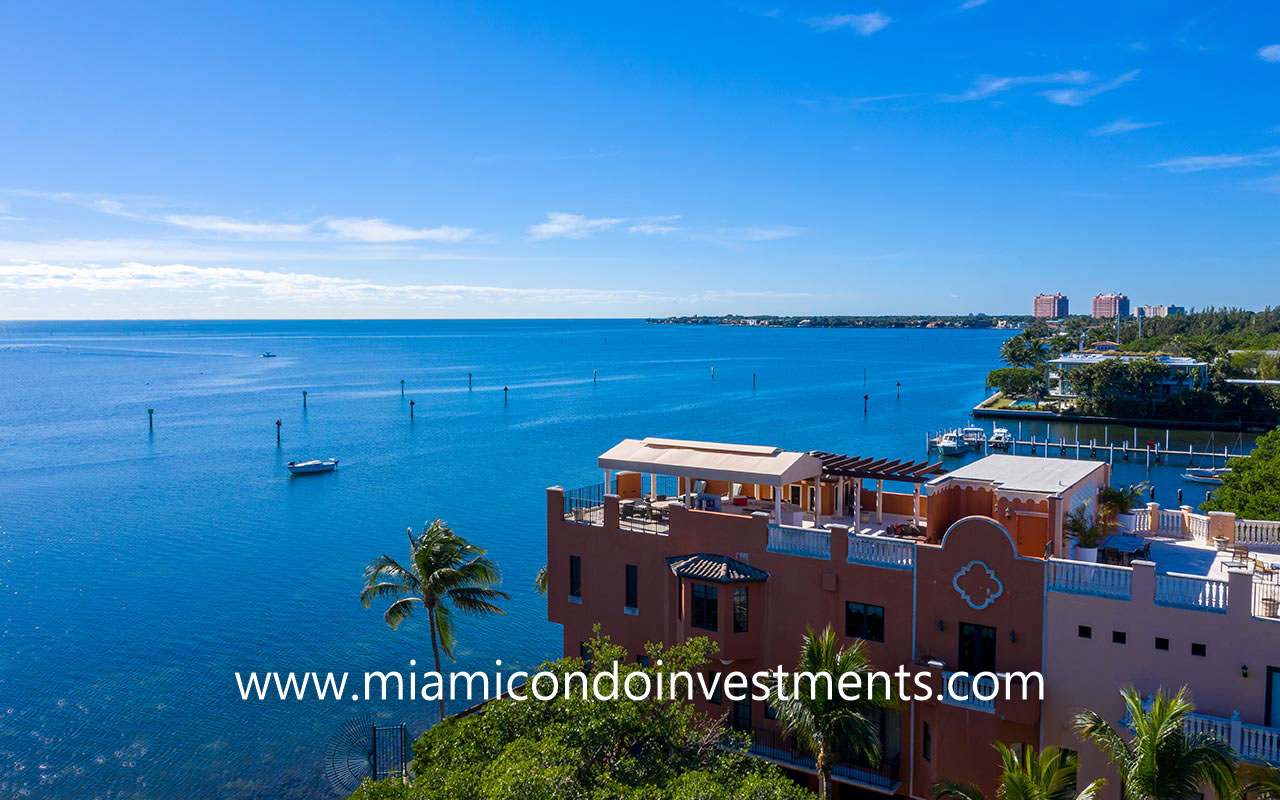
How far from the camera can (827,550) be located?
22031mm

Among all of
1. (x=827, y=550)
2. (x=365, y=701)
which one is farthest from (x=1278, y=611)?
(x=365, y=701)

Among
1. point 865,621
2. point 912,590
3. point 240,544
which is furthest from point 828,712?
point 240,544

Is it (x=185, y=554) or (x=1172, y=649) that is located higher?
(x=1172, y=649)

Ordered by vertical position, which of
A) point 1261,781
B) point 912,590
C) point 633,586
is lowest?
point 1261,781

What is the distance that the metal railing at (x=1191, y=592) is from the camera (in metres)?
17.7

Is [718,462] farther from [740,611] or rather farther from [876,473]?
[876,473]

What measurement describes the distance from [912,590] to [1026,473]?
5281 mm

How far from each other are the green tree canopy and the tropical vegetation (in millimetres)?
30593

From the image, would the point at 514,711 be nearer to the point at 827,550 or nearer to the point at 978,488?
the point at 827,550

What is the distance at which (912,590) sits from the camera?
20.9 m

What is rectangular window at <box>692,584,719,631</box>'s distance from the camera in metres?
22.8

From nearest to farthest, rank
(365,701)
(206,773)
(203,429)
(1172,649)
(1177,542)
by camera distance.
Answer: (1172,649), (1177,542), (206,773), (365,701), (203,429)

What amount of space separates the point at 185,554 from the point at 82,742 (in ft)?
80.0

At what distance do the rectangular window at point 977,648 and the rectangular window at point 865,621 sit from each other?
6.26 feet
